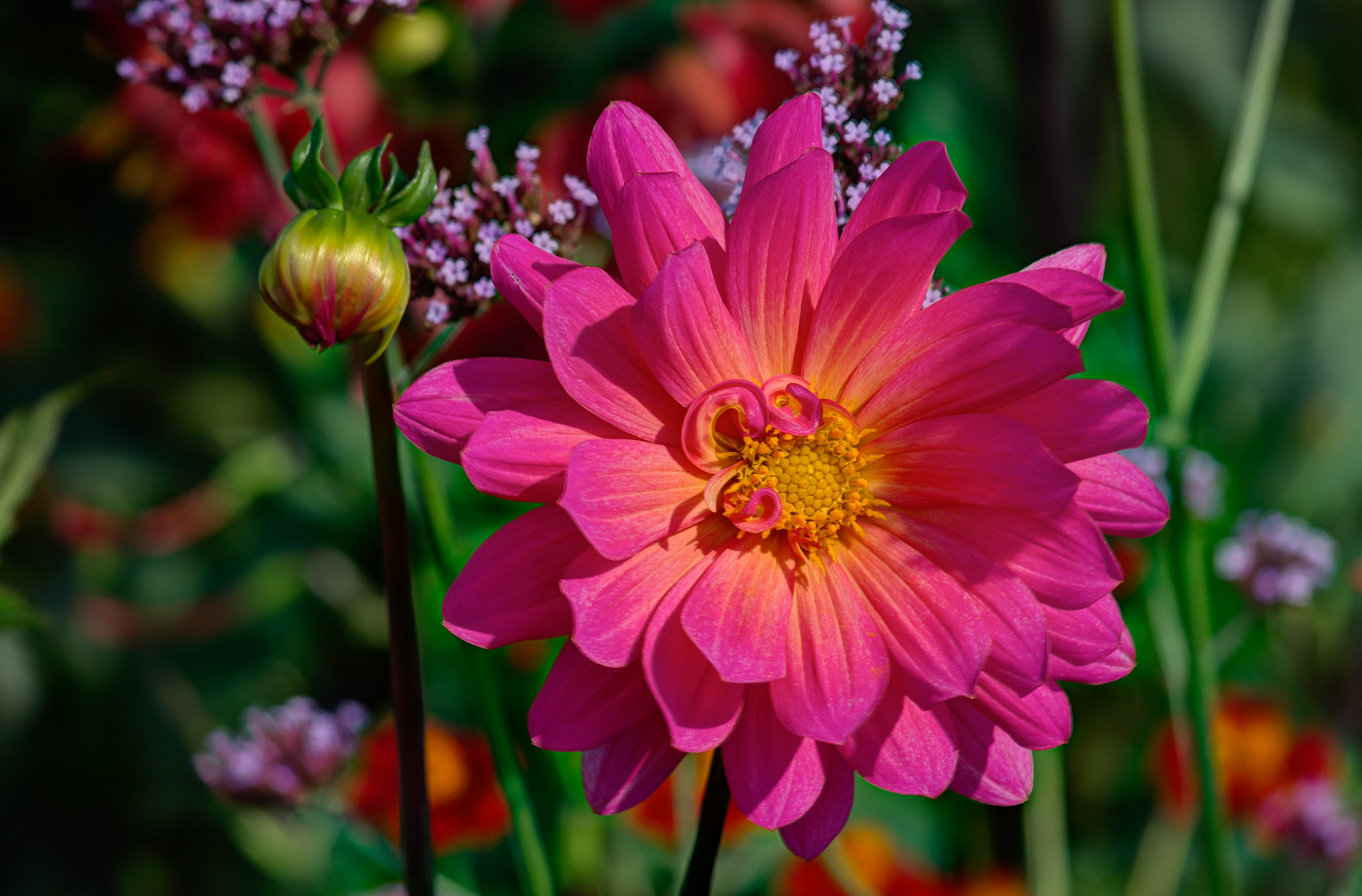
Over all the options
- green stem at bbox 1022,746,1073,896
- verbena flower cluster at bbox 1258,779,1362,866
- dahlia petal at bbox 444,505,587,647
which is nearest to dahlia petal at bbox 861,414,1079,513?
dahlia petal at bbox 444,505,587,647

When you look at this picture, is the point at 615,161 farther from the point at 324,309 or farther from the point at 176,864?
the point at 176,864

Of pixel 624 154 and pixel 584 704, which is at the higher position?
pixel 624 154

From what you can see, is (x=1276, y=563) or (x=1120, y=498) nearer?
(x=1120, y=498)

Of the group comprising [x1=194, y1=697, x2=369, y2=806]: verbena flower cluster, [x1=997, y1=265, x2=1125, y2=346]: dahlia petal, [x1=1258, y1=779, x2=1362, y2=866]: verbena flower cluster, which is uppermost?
[x1=997, y1=265, x2=1125, y2=346]: dahlia petal

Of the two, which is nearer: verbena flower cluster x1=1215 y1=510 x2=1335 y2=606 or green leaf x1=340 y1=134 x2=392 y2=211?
green leaf x1=340 y1=134 x2=392 y2=211

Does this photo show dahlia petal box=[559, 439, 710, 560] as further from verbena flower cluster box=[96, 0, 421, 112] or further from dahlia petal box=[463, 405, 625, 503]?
verbena flower cluster box=[96, 0, 421, 112]

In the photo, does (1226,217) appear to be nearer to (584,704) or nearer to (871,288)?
(871,288)

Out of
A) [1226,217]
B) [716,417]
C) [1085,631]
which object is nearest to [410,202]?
[716,417]

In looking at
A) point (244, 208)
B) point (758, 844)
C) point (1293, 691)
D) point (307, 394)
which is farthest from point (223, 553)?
point (1293, 691)
